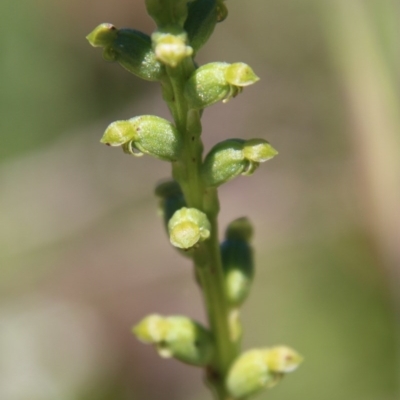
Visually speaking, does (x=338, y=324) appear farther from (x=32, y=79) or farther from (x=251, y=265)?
(x=32, y=79)

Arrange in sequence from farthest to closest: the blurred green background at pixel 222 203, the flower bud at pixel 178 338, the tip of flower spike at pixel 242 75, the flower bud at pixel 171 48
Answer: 1. the blurred green background at pixel 222 203
2. the flower bud at pixel 178 338
3. the tip of flower spike at pixel 242 75
4. the flower bud at pixel 171 48

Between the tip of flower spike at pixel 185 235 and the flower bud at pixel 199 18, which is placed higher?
the flower bud at pixel 199 18

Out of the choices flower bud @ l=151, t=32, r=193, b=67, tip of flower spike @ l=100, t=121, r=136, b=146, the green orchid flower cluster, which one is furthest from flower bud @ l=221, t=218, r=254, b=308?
flower bud @ l=151, t=32, r=193, b=67

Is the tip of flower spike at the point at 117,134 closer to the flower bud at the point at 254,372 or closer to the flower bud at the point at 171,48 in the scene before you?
the flower bud at the point at 171,48

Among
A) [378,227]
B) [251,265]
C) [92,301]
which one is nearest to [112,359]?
[92,301]

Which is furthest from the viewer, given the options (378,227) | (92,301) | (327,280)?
(92,301)

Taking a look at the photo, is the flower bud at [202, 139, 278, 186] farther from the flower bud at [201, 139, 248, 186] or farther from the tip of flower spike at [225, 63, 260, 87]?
the tip of flower spike at [225, 63, 260, 87]

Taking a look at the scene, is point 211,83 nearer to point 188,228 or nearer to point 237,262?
point 188,228

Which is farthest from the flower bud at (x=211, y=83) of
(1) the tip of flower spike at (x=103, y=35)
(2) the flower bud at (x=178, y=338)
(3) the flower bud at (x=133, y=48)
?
(2) the flower bud at (x=178, y=338)
